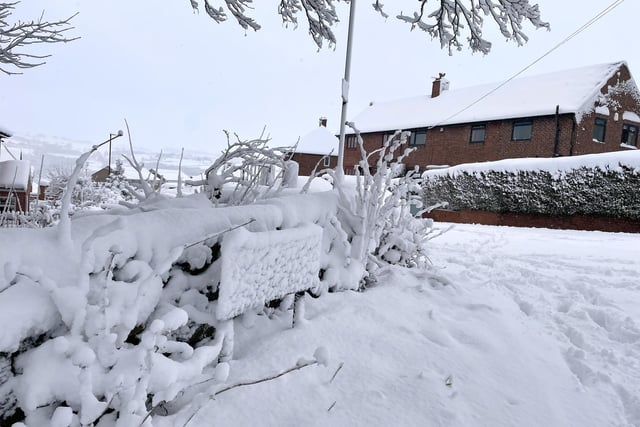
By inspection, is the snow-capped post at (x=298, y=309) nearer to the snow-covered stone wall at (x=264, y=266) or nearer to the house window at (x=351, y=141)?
the snow-covered stone wall at (x=264, y=266)

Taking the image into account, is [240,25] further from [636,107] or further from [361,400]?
[636,107]

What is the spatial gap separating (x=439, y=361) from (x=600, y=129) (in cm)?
2355

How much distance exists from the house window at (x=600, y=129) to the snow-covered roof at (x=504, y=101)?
47.2 inches

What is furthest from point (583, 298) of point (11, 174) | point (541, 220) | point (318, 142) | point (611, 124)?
point (318, 142)

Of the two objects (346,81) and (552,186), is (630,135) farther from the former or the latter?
(346,81)

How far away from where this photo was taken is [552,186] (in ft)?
39.8

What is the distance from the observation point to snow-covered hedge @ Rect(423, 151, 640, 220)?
1076cm

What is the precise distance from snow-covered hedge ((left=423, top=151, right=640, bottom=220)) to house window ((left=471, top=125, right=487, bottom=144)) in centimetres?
912

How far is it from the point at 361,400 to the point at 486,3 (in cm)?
441

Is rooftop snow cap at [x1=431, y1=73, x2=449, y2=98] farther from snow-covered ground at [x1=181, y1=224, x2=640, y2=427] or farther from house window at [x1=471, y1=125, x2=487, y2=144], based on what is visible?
snow-covered ground at [x1=181, y1=224, x2=640, y2=427]

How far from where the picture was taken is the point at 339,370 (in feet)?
6.32

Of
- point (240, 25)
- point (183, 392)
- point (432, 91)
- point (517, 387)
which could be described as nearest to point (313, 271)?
point (183, 392)

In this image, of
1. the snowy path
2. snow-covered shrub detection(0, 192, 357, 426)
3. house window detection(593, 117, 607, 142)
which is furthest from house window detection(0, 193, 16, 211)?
house window detection(593, 117, 607, 142)

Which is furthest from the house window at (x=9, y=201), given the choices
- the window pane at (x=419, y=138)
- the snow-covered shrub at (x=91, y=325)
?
the window pane at (x=419, y=138)
